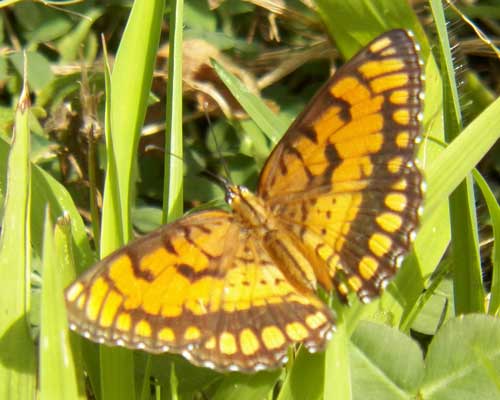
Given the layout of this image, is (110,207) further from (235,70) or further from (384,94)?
(235,70)

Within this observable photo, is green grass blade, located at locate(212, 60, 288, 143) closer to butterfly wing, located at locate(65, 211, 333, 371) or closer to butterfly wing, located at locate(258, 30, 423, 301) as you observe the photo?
butterfly wing, located at locate(258, 30, 423, 301)

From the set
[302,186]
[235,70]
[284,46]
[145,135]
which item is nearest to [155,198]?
[145,135]

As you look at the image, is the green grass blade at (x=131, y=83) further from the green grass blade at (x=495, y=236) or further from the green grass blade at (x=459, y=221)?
the green grass blade at (x=495, y=236)

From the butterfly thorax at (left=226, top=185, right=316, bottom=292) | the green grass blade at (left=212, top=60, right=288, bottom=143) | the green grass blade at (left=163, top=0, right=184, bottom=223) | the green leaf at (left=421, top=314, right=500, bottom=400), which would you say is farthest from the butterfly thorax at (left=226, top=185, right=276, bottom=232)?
the green leaf at (left=421, top=314, right=500, bottom=400)

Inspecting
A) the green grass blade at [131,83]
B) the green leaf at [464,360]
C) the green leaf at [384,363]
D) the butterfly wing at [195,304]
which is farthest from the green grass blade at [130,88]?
the green leaf at [464,360]

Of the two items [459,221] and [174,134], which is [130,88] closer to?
[174,134]
